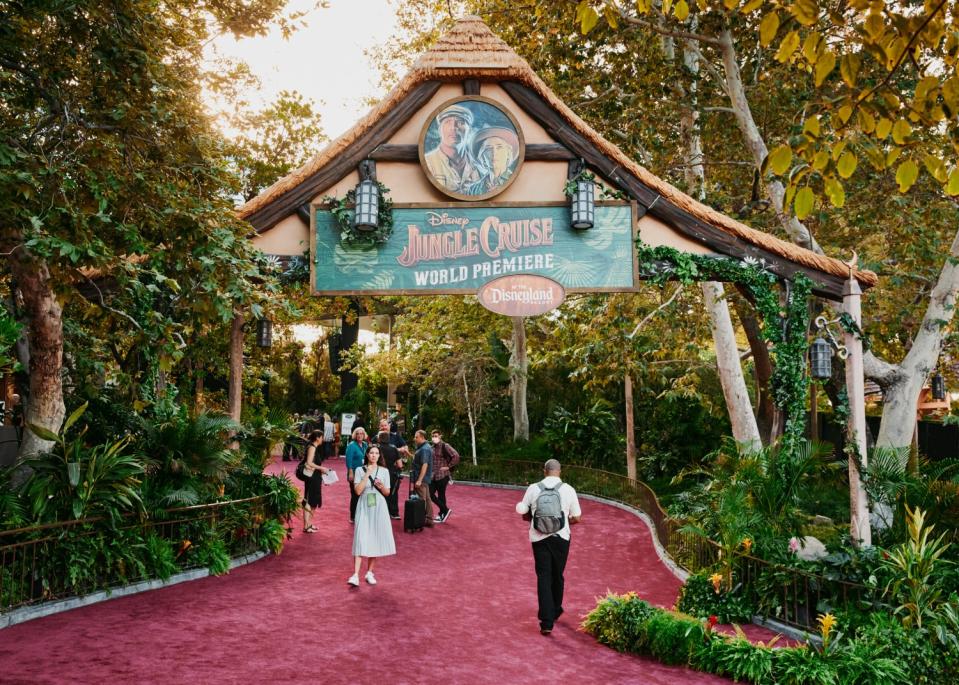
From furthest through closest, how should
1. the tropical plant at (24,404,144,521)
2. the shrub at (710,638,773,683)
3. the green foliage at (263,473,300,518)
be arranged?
1. the green foliage at (263,473,300,518)
2. the tropical plant at (24,404,144,521)
3. the shrub at (710,638,773,683)

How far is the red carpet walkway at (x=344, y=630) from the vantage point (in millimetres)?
7262

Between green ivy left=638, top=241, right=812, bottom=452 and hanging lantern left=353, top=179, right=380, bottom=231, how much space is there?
159 inches

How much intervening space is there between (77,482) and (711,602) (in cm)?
746

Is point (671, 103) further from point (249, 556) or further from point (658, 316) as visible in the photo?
point (249, 556)

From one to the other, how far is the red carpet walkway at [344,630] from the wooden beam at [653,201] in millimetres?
4946

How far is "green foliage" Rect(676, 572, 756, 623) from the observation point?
9.31 metres

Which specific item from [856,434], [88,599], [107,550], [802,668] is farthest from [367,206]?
[802,668]

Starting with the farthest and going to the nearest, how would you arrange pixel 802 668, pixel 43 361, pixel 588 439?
pixel 588 439 → pixel 43 361 → pixel 802 668

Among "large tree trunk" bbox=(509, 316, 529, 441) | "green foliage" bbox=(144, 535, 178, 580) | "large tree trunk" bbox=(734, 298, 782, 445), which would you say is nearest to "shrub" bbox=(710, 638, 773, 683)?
"green foliage" bbox=(144, 535, 178, 580)

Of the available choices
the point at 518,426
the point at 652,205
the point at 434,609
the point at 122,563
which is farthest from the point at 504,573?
the point at 518,426

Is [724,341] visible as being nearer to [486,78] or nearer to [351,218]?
[486,78]

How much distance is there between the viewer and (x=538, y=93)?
12367 mm

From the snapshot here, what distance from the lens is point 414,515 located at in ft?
46.7

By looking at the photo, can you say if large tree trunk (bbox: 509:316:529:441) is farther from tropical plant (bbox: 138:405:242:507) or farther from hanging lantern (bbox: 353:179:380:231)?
tropical plant (bbox: 138:405:242:507)
